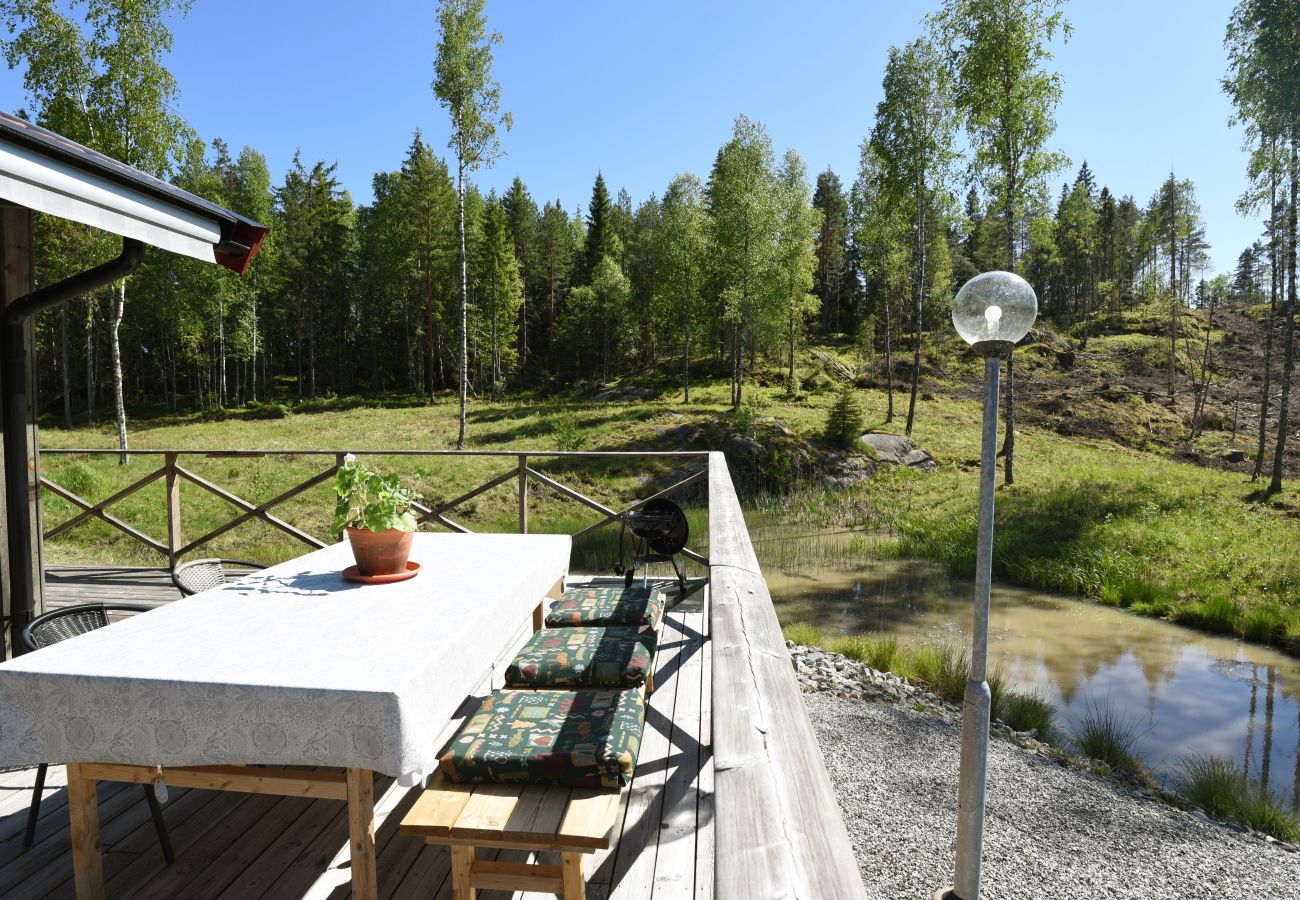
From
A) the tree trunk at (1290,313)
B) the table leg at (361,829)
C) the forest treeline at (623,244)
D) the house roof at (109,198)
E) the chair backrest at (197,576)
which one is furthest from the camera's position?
the forest treeline at (623,244)

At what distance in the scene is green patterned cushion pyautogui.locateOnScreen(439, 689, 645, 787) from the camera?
1.83 m

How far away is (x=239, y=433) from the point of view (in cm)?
2000

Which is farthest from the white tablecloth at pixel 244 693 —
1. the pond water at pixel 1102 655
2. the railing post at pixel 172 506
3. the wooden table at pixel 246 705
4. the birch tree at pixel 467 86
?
the birch tree at pixel 467 86

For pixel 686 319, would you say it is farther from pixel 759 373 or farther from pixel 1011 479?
pixel 1011 479

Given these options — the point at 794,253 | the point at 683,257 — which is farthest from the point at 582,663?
the point at 794,253

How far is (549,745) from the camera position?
1.91 metres

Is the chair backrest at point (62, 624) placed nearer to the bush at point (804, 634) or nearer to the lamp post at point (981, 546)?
the lamp post at point (981, 546)

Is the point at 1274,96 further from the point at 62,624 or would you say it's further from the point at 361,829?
the point at 62,624

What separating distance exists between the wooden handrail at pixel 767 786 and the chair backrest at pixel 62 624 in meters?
2.62

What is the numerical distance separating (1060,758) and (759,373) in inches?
966

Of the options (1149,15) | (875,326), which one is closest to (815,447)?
(1149,15)

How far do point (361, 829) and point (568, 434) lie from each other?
1571cm

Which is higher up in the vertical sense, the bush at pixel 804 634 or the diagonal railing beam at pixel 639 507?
the diagonal railing beam at pixel 639 507

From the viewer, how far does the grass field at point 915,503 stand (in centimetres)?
946
